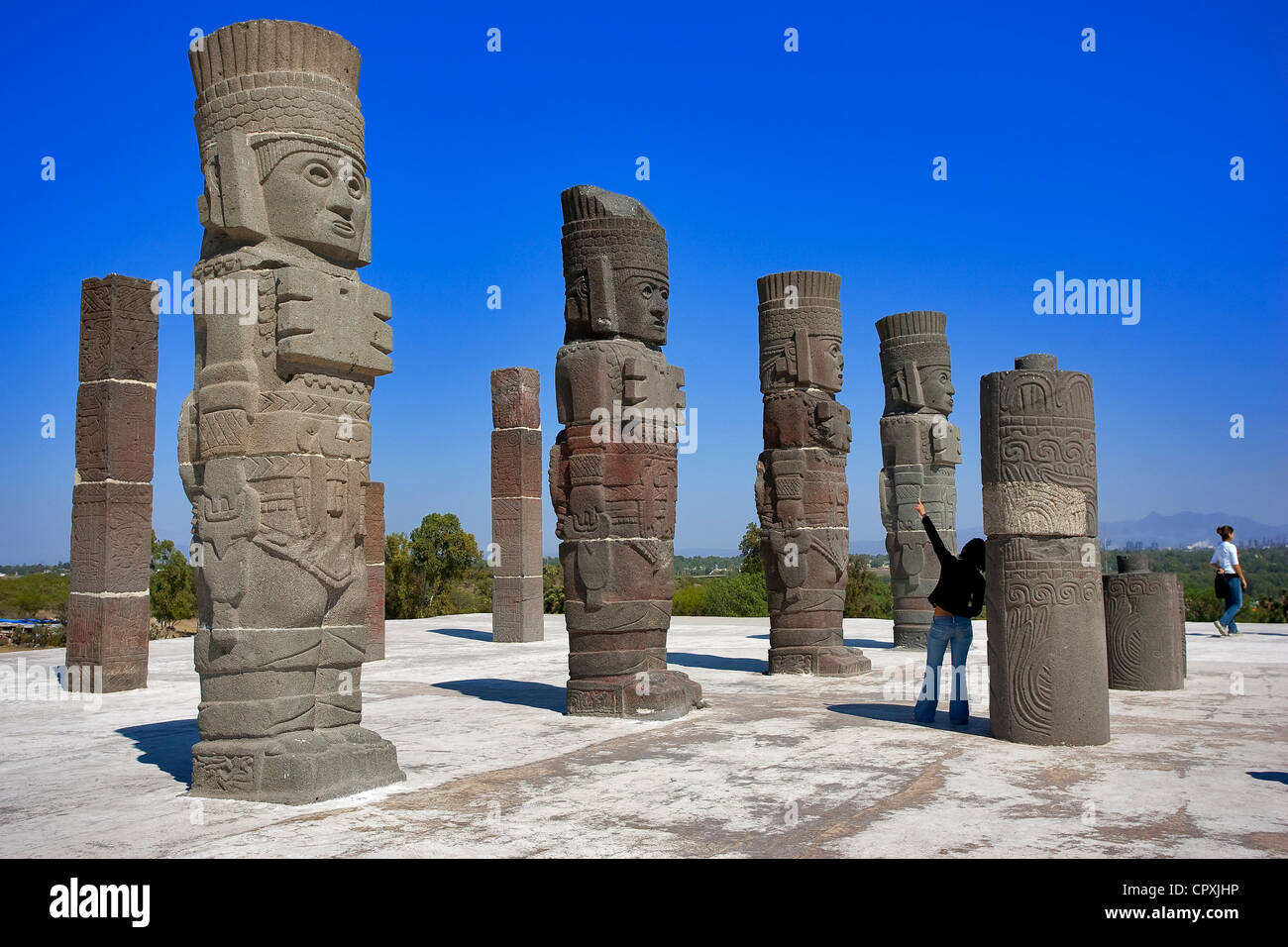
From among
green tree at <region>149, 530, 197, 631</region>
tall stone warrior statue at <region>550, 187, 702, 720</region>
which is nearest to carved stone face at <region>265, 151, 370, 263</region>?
tall stone warrior statue at <region>550, 187, 702, 720</region>

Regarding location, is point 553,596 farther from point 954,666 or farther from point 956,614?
point 954,666

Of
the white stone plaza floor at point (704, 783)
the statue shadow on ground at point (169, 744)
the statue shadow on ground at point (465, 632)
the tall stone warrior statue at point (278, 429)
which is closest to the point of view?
the white stone plaza floor at point (704, 783)

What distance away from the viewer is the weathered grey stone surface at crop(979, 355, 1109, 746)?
7.23 m

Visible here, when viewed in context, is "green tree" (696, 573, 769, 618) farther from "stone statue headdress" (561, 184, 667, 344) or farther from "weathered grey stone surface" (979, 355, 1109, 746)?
"weathered grey stone surface" (979, 355, 1109, 746)

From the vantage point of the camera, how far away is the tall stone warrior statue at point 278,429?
577 cm

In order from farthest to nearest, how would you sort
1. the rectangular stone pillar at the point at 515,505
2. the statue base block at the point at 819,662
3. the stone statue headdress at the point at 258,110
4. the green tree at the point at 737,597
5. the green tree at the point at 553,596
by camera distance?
the green tree at the point at 553,596, the green tree at the point at 737,597, the rectangular stone pillar at the point at 515,505, the statue base block at the point at 819,662, the stone statue headdress at the point at 258,110

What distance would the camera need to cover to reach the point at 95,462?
11.6 meters

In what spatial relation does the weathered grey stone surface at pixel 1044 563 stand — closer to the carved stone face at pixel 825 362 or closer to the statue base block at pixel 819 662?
the statue base block at pixel 819 662

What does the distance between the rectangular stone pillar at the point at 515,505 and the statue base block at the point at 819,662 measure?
→ 646 centimetres

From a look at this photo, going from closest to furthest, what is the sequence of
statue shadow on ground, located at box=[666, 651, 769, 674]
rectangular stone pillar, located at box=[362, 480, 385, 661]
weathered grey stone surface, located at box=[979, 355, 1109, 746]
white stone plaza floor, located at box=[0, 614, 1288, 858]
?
white stone plaza floor, located at box=[0, 614, 1288, 858], weathered grey stone surface, located at box=[979, 355, 1109, 746], statue shadow on ground, located at box=[666, 651, 769, 674], rectangular stone pillar, located at box=[362, 480, 385, 661]

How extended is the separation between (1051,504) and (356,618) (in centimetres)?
487

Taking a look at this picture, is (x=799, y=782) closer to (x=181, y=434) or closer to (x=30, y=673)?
(x=181, y=434)

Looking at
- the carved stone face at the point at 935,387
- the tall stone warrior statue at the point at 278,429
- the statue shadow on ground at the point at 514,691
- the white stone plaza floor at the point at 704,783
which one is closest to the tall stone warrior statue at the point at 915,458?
the carved stone face at the point at 935,387

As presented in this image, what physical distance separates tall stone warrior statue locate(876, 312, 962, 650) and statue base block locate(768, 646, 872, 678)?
143 inches
